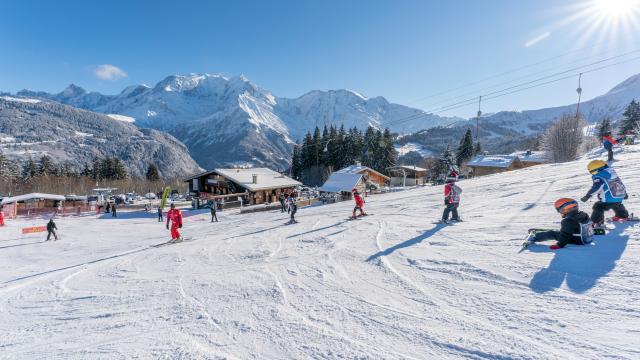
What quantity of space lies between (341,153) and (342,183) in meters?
32.3

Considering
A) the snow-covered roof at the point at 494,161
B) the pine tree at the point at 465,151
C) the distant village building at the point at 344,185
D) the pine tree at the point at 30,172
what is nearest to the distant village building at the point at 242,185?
the distant village building at the point at 344,185

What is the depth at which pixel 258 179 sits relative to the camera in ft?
136

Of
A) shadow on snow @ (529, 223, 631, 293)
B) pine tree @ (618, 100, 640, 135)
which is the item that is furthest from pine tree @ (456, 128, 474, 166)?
shadow on snow @ (529, 223, 631, 293)

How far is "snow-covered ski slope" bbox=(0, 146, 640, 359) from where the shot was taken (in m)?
3.49

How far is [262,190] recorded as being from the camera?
128 ft

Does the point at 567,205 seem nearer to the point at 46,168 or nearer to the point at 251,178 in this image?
the point at 251,178

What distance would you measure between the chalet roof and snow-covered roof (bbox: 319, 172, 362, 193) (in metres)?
7.08

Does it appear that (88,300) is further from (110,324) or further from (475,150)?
(475,150)

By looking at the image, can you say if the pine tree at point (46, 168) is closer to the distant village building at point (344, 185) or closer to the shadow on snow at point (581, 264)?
the distant village building at point (344, 185)

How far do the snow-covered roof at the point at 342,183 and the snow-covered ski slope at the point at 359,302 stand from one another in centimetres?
2747

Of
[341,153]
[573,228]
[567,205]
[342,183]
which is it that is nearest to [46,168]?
[341,153]

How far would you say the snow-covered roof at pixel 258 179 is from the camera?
125ft

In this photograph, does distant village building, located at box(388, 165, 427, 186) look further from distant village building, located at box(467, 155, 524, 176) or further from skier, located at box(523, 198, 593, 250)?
skier, located at box(523, 198, 593, 250)

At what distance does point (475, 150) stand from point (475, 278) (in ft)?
213
